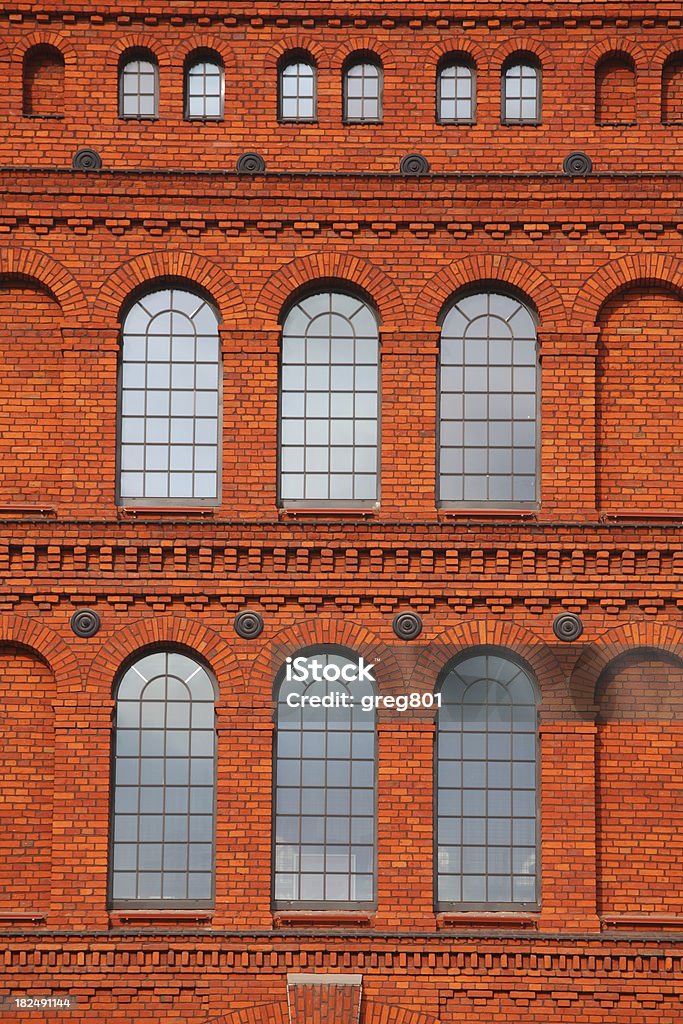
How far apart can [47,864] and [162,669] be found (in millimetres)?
2551

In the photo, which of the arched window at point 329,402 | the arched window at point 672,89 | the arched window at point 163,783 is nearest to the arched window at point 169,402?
the arched window at point 329,402

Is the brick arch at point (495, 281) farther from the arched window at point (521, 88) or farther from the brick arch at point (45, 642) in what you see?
the brick arch at point (45, 642)

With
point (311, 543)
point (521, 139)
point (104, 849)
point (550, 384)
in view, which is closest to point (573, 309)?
point (550, 384)

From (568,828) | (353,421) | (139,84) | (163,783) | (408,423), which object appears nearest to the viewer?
(568,828)

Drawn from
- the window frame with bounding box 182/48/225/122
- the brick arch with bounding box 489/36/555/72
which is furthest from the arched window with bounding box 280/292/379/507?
the brick arch with bounding box 489/36/555/72

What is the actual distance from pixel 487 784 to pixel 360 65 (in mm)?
8706

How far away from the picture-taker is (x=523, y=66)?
19.8 m

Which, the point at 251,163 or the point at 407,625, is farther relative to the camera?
the point at 251,163

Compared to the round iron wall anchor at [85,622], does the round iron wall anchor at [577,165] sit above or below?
above

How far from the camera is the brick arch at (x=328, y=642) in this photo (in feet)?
61.6

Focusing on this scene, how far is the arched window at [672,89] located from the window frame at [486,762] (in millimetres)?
6731

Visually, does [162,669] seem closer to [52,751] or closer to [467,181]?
[52,751]

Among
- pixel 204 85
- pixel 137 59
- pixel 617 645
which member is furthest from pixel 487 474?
pixel 137 59

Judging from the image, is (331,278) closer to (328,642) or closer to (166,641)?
(328,642)
